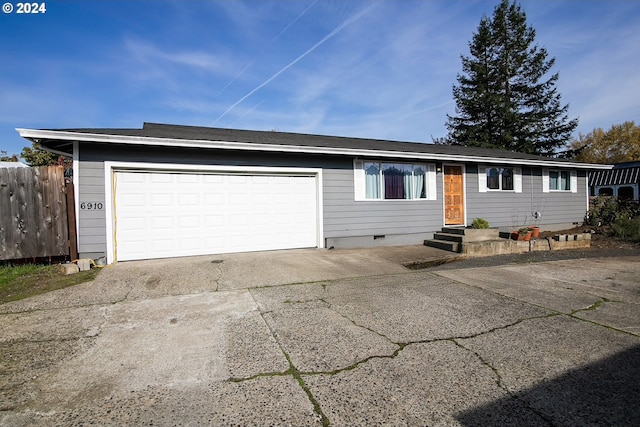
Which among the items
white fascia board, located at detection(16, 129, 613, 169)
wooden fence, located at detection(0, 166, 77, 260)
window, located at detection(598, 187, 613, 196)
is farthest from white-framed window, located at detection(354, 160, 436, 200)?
window, located at detection(598, 187, 613, 196)

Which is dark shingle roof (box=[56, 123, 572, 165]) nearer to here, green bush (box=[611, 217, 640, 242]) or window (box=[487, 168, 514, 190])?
window (box=[487, 168, 514, 190])

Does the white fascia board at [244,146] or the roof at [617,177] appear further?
the roof at [617,177]

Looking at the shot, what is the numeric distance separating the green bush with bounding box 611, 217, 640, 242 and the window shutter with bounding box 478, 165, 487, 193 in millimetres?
4491

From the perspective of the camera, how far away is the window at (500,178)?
1127 centimetres

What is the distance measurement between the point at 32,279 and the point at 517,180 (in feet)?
45.7

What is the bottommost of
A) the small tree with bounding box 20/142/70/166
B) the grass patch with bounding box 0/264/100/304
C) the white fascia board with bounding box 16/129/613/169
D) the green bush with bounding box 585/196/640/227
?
the grass patch with bounding box 0/264/100/304

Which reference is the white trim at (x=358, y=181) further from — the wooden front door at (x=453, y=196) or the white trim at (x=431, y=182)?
the wooden front door at (x=453, y=196)

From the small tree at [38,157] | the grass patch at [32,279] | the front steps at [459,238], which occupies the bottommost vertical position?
the grass patch at [32,279]

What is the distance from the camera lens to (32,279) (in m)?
5.62

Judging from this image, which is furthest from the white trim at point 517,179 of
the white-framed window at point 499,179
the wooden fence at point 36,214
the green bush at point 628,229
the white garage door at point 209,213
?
the wooden fence at point 36,214

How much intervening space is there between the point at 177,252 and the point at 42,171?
9.79 feet

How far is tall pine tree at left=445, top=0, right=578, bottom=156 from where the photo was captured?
25.6 meters

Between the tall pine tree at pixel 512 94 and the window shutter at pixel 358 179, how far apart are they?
66.9 feet

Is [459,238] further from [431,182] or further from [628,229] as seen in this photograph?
[628,229]
